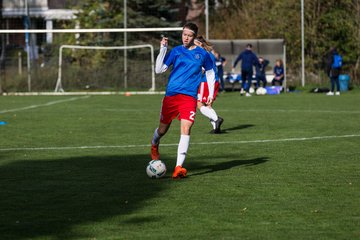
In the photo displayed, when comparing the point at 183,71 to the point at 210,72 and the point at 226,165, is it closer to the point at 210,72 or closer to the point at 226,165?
the point at 210,72

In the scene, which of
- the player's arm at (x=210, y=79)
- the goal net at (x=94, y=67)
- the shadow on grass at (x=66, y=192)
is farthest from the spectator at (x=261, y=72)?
the player's arm at (x=210, y=79)

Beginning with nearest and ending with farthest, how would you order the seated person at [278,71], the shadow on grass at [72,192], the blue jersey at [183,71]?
the shadow on grass at [72,192]
the blue jersey at [183,71]
the seated person at [278,71]

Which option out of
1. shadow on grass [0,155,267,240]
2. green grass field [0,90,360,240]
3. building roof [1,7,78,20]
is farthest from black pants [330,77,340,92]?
shadow on grass [0,155,267,240]

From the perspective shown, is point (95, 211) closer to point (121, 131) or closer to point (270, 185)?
point (270, 185)

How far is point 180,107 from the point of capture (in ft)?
39.7

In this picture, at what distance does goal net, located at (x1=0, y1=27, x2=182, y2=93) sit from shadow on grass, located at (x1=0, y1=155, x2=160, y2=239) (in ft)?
78.4

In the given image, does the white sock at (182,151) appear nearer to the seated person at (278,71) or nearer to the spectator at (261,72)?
the spectator at (261,72)

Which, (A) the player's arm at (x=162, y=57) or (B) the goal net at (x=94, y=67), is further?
(B) the goal net at (x=94, y=67)

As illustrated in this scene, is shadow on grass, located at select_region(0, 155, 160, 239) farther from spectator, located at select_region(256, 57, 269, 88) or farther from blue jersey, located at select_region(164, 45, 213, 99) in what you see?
spectator, located at select_region(256, 57, 269, 88)

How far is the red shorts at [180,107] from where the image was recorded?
12062mm

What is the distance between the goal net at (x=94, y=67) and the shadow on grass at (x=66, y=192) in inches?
941

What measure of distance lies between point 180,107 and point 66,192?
217 centimetres

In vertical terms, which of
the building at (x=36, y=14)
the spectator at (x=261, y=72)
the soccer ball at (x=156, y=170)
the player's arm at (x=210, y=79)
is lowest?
the soccer ball at (x=156, y=170)

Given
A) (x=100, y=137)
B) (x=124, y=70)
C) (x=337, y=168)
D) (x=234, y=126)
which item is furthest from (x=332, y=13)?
(x=337, y=168)
